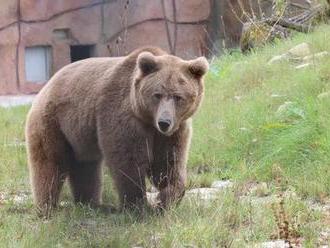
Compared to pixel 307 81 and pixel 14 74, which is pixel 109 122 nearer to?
pixel 307 81

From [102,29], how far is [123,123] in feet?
33.2

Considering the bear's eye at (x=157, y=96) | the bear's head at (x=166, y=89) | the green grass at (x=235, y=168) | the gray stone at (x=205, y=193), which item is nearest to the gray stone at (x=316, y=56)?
the green grass at (x=235, y=168)

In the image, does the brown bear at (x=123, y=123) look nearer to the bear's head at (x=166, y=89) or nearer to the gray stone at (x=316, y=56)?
the bear's head at (x=166, y=89)

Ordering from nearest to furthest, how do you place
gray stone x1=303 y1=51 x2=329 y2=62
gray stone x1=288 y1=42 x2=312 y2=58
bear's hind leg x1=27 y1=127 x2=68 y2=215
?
bear's hind leg x1=27 y1=127 x2=68 y2=215 < gray stone x1=303 y1=51 x2=329 y2=62 < gray stone x1=288 y1=42 x2=312 y2=58

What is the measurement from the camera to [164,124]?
195 inches

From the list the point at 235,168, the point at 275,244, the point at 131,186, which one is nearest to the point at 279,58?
the point at 235,168

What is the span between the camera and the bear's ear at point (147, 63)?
17.0ft

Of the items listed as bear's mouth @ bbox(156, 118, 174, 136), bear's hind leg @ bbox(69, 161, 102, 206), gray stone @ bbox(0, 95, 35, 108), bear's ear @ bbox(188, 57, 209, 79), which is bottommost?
gray stone @ bbox(0, 95, 35, 108)

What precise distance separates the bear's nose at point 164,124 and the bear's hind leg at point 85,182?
1.25 m

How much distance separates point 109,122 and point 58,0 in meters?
9.74

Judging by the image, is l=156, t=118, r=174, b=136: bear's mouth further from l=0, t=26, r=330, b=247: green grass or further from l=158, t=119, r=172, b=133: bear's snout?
l=0, t=26, r=330, b=247: green grass

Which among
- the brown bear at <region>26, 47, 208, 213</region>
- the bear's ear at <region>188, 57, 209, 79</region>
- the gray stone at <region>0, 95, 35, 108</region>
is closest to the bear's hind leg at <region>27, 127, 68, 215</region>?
the brown bear at <region>26, 47, 208, 213</region>

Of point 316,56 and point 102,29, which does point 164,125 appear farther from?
point 102,29

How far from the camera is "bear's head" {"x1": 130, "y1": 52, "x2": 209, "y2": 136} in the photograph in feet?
16.6
